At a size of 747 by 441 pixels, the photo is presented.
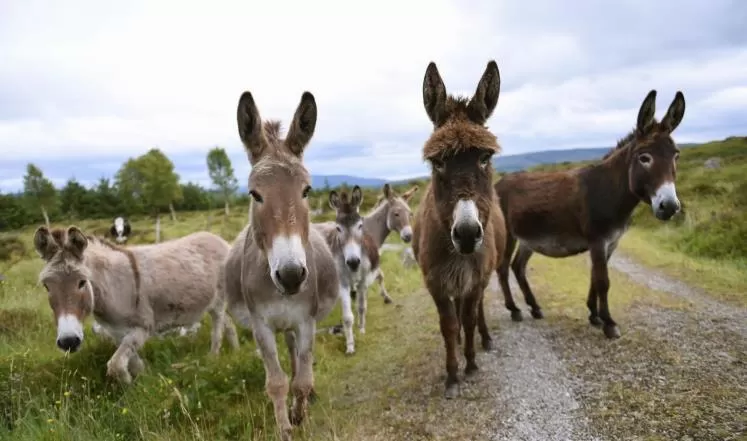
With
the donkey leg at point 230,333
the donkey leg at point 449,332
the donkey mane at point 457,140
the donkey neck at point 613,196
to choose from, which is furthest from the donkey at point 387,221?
the donkey mane at point 457,140

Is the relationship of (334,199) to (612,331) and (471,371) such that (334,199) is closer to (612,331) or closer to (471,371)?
(471,371)

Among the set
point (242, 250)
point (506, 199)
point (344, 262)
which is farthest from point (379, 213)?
point (242, 250)

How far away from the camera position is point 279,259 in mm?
2916

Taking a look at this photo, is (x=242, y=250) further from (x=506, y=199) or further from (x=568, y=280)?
(x=568, y=280)

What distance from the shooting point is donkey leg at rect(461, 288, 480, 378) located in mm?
5024

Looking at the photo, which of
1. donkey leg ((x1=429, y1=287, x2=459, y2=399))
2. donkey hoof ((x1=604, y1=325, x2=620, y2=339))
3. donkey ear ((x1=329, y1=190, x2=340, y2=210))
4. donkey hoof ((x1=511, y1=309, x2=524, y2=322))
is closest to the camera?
donkey leg ((x1=429, y1=287, x2=459, y2=399))

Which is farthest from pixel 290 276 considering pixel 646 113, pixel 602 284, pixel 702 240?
pixel 702 240

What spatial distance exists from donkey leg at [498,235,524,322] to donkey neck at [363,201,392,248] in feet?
12.4

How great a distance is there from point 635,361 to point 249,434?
454 cm

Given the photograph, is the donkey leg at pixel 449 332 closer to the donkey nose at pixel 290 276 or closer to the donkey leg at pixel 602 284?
the donkey nose at pixel 290 276

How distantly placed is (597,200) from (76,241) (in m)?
7.27

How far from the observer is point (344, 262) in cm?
815

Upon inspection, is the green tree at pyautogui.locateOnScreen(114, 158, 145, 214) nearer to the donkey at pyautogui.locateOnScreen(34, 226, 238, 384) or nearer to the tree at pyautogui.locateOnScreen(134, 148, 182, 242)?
the tree at pyautogui.locateOnScreen(134, 148, 182, 242)

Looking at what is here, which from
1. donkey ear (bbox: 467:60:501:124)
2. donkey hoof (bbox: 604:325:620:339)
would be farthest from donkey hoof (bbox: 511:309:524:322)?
donkey ear (bbox: 467:60:501:124)
